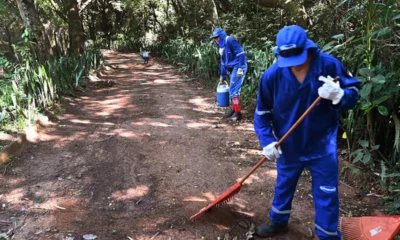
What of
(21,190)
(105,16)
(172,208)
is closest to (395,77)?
(172,208)

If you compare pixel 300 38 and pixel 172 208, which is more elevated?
pixel 300 38

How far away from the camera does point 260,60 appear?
19.6 feet

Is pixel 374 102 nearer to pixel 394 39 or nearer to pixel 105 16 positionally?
pixel 394 39

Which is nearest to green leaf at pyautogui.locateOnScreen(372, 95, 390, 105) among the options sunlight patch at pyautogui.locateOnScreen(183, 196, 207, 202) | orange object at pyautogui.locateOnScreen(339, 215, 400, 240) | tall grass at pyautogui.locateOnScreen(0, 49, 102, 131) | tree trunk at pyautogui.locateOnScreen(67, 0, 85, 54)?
orange object at pyautogui.locateOnScreen(339, 215, 400, 240)

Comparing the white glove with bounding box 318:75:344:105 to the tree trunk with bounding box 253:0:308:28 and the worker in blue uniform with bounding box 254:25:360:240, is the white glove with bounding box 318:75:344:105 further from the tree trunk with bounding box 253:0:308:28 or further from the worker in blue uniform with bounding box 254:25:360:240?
the tree trunk with bounding box 253:0:308:28

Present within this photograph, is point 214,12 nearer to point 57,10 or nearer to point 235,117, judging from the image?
point 57,10

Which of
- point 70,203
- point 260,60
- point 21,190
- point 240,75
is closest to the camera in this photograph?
A: point 70,203

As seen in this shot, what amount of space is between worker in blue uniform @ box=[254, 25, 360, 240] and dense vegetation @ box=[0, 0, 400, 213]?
893mm

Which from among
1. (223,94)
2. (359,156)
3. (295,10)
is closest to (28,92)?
(223,94)

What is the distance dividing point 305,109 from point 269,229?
1061mm

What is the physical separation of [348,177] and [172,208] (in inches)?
76.3

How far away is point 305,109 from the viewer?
213 centimetres

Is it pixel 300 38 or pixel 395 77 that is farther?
pixel 395 77

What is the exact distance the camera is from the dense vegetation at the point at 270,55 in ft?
9.63
